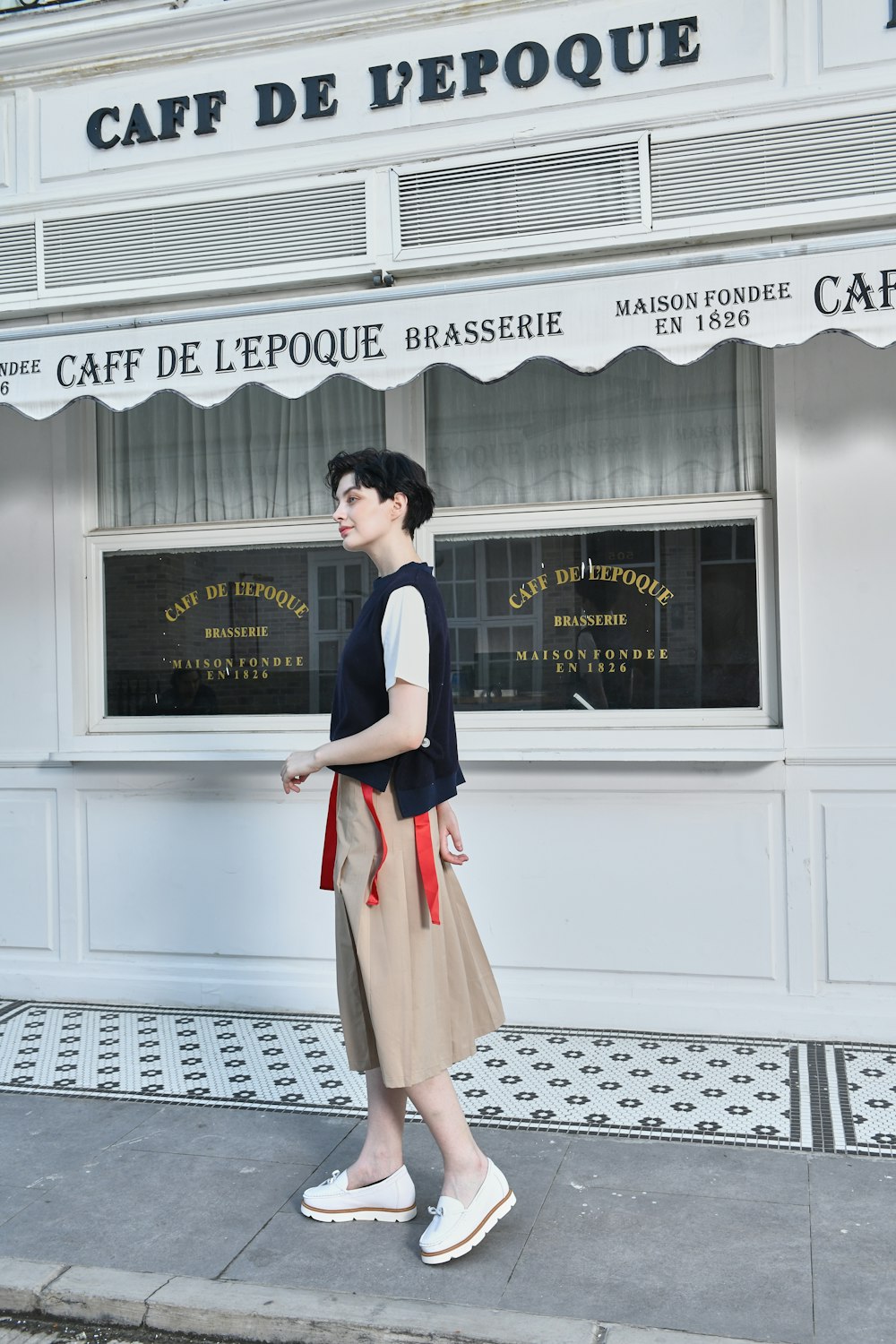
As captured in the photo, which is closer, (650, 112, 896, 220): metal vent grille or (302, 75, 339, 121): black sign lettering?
(650, 112, 896, 220): metal vent grille

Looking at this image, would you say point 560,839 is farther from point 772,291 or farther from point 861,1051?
point 772,291

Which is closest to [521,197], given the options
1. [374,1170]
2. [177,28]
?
[177,28]

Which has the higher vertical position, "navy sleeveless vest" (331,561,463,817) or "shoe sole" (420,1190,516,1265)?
"navy sleeveless vest" (331,561,463,817)

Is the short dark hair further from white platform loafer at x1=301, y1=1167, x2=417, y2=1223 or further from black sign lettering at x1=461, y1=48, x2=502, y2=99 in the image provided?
black sign lettering at x1=461, y1=48, x2=502, y2=99

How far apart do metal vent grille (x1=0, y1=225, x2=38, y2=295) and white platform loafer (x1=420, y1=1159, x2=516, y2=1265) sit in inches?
163

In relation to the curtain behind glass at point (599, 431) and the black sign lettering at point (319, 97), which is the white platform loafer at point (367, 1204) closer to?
the curtain behind glass at point (599, 431)

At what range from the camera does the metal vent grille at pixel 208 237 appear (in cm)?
499

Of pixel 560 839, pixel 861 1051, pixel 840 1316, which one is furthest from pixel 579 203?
pixel 840 1316

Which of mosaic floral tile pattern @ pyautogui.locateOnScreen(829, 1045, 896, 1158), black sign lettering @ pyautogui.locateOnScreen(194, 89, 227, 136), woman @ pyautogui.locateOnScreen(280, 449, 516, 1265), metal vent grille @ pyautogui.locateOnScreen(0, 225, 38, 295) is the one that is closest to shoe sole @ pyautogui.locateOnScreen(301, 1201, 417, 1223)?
woman @ pyautogui.locateOnScreen(280, 449, 516, 1265)

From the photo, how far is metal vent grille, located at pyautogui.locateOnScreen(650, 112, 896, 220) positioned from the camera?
441cm

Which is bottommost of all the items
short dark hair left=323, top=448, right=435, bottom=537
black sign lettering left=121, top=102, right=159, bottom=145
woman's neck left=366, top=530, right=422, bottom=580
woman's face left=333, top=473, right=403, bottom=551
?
woman's neck left=366, top=530, right=422, bottom=580

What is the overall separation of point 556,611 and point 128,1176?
2.77 m

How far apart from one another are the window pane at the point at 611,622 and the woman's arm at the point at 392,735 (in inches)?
84.7

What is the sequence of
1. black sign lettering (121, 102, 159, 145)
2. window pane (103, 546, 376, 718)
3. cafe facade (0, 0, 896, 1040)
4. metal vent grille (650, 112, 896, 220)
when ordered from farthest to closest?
window pane (103, 546, 376, 718) → black sign lettering (121, 102, 159, 145) → cafe facade (0, 0, 896, 1040) → metal vent grille (650, 112, 896, 220)
